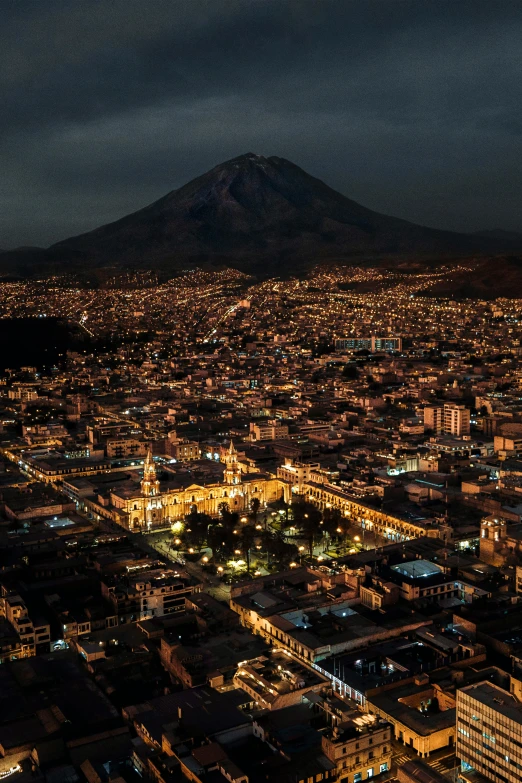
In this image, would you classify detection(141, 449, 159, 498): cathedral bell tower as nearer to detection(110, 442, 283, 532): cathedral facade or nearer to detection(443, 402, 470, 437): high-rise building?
detection(110, 442, 283, 532): cathedral facade

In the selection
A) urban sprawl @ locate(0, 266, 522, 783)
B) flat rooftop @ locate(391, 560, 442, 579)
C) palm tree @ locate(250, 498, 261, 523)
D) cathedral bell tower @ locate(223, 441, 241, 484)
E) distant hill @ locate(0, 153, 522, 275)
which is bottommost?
palm tree @ locate(250, 498, 261, 523)

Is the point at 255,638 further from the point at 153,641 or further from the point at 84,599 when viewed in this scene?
the point at 84,599

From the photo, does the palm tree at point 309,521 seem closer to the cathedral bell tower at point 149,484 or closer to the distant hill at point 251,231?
the cathedral bell tower at point 149,484

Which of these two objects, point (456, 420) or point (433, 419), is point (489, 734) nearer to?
point (456, 420)

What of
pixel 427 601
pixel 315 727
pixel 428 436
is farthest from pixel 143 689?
pixel 428 436

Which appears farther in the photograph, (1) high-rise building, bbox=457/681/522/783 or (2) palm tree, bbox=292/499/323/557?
(2) palm tree, bbox=292/499/323/557

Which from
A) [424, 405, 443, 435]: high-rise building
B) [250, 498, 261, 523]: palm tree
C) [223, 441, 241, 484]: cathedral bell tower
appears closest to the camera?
[250, 498, 261, 523]: palm tree

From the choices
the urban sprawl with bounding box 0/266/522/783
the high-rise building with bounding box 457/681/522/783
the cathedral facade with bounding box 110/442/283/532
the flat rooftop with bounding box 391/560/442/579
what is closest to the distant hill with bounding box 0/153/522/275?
the urban sprawl with bounding box 0/266/522/783
